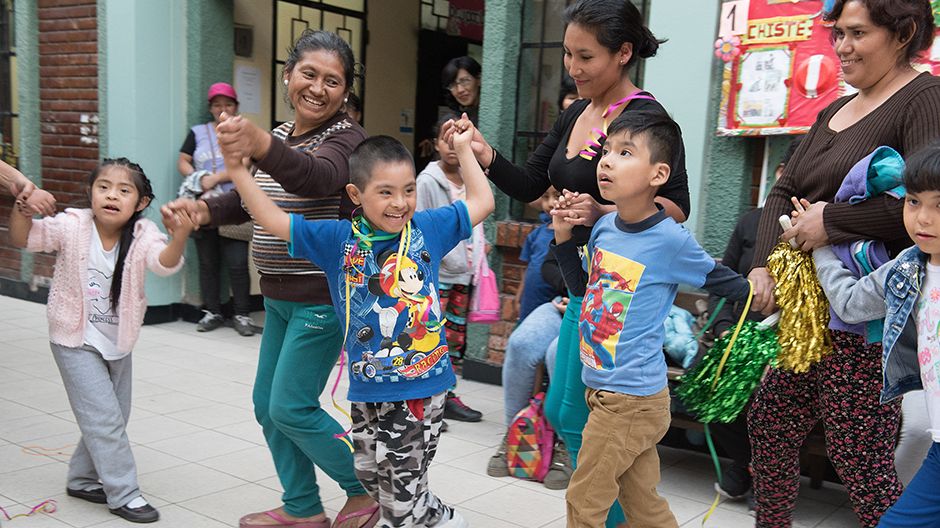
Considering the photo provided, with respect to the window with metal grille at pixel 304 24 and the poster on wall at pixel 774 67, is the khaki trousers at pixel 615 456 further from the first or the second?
the window with metal grille at pixel 304 24

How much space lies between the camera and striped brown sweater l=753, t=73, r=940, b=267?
2.57 meters

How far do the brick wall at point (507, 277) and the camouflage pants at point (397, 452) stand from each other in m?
2.91

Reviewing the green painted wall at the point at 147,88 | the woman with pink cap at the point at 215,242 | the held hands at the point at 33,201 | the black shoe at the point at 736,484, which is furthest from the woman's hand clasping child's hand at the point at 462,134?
the green painted wall at the point at 147,88

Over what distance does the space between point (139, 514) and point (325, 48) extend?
2.04 metres

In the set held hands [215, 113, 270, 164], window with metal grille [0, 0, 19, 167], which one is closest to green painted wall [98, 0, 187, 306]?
window with metal grille [0, 0, 19, 167]

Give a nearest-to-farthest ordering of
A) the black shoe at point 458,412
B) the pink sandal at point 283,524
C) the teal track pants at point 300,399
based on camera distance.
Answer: the teal track pants at point 300,399, the pink sandal at point 283,524, the black shoe at point 458,412

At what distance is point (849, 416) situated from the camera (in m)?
2.75

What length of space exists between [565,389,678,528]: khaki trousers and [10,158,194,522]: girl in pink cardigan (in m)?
1.82

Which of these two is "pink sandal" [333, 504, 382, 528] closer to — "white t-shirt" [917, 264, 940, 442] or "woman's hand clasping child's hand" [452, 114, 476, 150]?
"woman's hand clasping child's hand" [452, 114, 476, 150]

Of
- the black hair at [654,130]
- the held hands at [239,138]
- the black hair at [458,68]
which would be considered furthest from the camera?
the black hair at [458,68]

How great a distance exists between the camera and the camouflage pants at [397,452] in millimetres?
2871

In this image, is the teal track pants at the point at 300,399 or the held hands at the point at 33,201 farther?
the held hands at the point at 33,201

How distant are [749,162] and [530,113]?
1.75 metres

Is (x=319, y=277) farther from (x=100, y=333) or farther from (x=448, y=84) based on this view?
(x=448, y=84)
